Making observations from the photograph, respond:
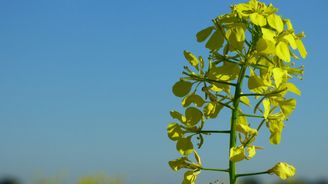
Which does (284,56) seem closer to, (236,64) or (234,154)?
(236,64)

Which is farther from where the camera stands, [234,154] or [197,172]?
[197,172]

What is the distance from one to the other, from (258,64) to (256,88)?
0.17 metres

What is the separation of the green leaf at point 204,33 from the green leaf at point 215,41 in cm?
6

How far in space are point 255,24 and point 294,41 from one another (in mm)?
275

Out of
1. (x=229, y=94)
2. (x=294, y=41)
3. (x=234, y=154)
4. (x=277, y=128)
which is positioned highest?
(x=294, y=41)

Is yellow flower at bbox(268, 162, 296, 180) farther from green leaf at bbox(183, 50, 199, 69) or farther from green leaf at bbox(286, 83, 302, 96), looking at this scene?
green leaf at bbox(183, 50, 199, 69)

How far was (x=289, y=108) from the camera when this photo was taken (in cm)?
345

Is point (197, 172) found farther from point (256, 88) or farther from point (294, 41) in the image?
point (294, 41)

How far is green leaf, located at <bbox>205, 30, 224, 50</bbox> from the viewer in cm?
342

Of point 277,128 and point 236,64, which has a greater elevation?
point 236,64

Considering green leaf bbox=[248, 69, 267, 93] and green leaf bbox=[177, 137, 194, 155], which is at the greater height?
green leaf bbox=[248, 69, 267, 93]

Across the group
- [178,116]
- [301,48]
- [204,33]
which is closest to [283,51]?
[301,48]

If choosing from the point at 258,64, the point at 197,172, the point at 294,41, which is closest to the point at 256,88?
the point at 258,64

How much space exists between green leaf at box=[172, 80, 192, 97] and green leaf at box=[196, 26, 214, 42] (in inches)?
12.0
